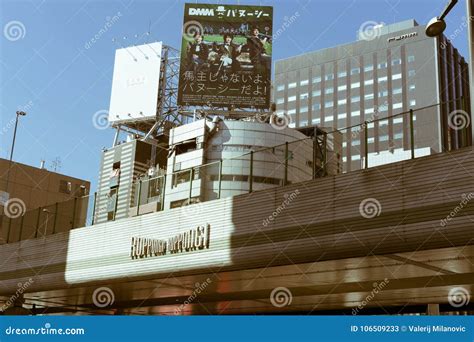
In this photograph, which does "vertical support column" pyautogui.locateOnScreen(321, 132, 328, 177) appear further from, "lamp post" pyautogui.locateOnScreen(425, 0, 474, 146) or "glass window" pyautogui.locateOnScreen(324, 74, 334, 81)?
"glass window" pyautogui.locateOnScreen(324, 74, 334, 81)

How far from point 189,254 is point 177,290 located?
5.64 meters

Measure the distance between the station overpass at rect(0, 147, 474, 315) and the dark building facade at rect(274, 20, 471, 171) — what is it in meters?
103

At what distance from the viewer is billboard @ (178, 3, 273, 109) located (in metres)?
78.5

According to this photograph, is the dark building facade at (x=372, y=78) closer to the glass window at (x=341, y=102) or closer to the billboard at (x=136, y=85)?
the glass window at (x=341, y=102)

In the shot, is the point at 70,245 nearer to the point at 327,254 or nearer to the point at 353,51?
the point at 327,254

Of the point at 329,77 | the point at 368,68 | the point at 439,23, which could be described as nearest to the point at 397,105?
the point at 368,68

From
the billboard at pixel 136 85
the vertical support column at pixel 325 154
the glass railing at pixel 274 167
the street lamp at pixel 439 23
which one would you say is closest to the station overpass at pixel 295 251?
the glass railing at pixel 274 167

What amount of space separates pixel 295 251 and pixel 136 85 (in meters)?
70.0

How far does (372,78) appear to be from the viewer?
488 feet

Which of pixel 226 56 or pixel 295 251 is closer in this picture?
pixel 295 251

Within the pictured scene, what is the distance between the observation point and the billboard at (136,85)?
277 feet

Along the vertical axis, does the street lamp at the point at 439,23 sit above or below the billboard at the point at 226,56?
below

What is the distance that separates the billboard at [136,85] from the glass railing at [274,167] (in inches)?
2195

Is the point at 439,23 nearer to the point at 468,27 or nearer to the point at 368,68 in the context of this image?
the point at 468,27
